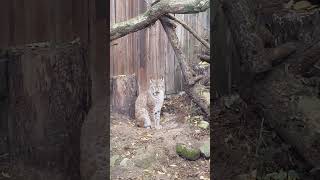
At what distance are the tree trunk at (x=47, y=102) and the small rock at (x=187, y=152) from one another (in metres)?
1.88

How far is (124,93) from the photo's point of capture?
13.4 ft

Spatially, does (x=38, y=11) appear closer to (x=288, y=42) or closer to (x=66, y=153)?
(x=66, y=153)

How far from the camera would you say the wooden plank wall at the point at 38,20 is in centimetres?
182

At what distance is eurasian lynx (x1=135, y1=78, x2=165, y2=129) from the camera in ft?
13.3

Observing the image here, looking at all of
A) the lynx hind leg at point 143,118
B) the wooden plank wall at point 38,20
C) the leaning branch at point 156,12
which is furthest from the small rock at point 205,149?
the wooden plank wall at point 38,20

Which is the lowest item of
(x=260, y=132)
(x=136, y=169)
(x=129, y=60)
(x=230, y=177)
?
(x=136, y=169)

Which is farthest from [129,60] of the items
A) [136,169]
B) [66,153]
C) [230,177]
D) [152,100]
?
[230,177]

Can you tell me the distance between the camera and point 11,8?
1818mm

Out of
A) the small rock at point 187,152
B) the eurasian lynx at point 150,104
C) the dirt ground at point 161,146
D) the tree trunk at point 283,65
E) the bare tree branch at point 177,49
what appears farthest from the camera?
the eurasian lynx at point 150,104

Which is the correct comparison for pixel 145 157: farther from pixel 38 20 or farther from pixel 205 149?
pixel 38 20

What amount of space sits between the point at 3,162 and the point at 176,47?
2349mm

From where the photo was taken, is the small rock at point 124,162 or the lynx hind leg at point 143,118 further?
the lynx hind leg at point 143,118

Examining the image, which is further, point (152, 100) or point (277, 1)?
point (152, 100)

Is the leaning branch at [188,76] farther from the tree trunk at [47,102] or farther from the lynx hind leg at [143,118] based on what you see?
the tree trunk at [47,102]
